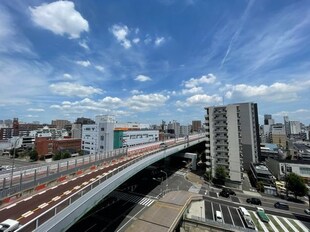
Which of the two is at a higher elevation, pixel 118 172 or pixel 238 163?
pixel 118 172

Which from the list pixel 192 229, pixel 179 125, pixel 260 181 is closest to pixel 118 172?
pixel 192 229

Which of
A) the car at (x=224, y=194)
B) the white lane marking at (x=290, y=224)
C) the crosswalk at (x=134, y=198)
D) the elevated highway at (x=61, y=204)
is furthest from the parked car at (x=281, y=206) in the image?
the elevated highway at (x=61, y=204)

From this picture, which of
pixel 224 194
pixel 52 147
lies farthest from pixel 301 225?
pixel 52 147

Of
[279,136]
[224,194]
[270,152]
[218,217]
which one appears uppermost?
[279,136]

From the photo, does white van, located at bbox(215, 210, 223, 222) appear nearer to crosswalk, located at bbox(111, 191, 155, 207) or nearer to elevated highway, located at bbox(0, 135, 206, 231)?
crosswalk, located at bbox(111, 191, 155, 207)

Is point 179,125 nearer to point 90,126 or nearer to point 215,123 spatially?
point 90,126

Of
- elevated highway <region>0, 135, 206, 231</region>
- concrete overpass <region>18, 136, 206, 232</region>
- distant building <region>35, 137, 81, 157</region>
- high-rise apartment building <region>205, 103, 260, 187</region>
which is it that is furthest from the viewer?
distant building <region>35, 137, 81, 157</region>

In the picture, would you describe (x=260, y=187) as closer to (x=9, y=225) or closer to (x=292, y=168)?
(x=292, y=168)

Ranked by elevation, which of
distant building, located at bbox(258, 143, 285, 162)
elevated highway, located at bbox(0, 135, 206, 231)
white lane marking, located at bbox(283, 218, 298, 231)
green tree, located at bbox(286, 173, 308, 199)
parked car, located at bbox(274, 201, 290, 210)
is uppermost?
elevated highway, located at bbox(0, 135, 206, 231)

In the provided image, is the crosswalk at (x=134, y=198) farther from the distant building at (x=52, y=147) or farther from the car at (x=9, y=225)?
the distant building at (x=52, y=147)

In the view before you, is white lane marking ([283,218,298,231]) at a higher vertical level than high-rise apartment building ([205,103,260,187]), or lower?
lower

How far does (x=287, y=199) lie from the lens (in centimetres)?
3881

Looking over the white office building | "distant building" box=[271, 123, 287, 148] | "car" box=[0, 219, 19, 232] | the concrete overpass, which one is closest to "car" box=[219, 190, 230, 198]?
the concrete overpass

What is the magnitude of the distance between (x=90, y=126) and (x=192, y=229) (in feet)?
245
